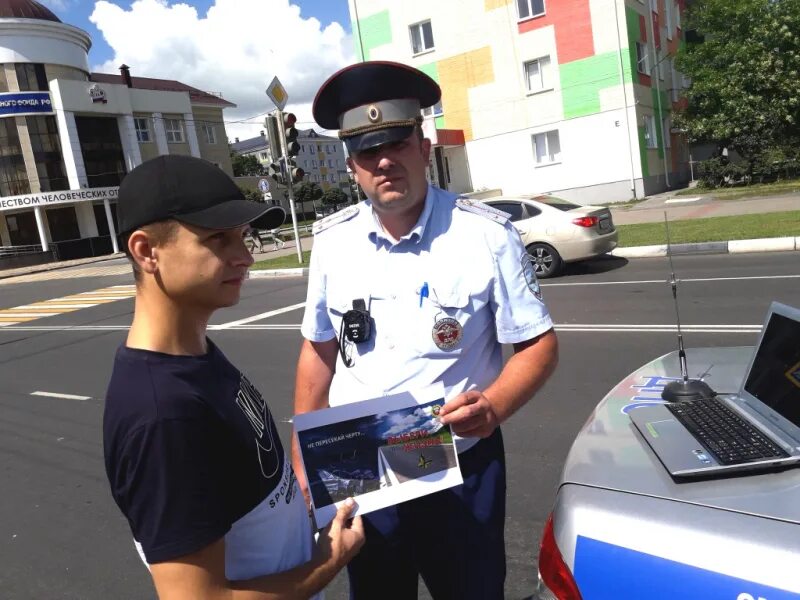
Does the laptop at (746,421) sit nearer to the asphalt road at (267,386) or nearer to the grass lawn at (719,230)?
the asphalt road at (267,386)

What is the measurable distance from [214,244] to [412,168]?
2.64 ft

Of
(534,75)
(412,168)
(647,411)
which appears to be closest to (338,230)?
(412,168)

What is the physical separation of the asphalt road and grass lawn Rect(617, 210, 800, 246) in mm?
1172

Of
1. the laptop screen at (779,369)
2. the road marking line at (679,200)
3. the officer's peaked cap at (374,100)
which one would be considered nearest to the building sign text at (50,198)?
the road marking line at (679,200)

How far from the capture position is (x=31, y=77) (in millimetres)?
34719

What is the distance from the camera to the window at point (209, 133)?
45.0 meters

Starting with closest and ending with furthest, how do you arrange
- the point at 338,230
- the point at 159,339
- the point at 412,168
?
the point at 159,339 < the point at 412,168 < the point at 338,230

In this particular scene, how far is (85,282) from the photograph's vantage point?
69.9 ft

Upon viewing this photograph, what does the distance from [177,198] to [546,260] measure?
1011 centimetres

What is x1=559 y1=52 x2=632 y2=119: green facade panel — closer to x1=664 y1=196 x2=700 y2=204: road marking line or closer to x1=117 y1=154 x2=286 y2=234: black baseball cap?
x1=664 y1=196 x2=700 y2=204: road marking line

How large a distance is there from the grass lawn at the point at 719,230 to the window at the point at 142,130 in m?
34.3

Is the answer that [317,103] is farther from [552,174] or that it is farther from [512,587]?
[552,174]

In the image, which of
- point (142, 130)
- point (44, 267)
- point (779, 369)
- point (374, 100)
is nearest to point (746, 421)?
point (779, 369)

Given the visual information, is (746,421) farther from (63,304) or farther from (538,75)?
(538,75)
